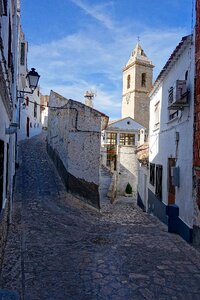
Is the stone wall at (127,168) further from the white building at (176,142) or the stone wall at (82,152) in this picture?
the stone wall at (82,152)

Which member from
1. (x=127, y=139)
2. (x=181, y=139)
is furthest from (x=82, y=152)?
(x=127, y=139)

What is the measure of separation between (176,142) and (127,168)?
2000cm

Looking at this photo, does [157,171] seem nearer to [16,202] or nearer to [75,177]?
[75,177]

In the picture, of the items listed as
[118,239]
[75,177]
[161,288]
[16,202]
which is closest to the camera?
[161,288]

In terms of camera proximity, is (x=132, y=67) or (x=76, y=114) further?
(x=132, y=67)

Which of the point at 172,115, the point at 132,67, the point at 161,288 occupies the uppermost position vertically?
the point at 132,67

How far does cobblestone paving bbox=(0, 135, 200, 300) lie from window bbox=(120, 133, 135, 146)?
2236cm

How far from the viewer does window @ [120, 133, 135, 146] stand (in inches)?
1275

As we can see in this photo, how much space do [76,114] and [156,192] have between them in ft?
16.0

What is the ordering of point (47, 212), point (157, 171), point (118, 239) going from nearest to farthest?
point (118, 239)
point (47, 212)
point (157, 171)

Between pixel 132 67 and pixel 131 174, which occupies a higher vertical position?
pixel 132 67

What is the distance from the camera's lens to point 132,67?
4606 centimetres

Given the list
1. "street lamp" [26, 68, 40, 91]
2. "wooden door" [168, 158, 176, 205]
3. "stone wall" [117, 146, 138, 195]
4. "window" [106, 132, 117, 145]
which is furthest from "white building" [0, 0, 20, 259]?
"window" [106, 132, 117, 145]

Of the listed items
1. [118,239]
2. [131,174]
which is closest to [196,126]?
[118,239]
